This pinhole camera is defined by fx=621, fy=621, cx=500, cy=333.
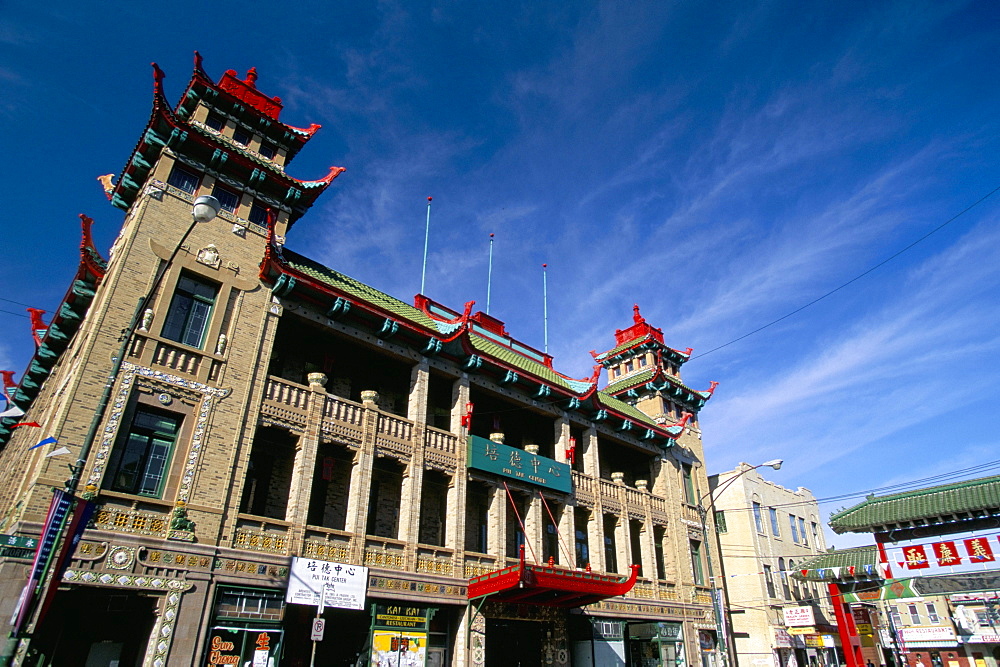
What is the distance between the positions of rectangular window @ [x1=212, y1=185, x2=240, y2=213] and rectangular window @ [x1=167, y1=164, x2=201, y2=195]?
0.70 meters

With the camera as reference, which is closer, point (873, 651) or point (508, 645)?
point (508, 645)

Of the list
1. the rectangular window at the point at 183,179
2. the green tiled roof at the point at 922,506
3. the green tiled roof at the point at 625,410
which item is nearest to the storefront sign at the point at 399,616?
the green tiled roof at the point at 625,410

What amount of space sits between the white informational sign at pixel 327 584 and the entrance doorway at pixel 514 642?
7.40 m

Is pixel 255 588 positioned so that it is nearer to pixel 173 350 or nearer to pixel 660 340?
pixel 173 350

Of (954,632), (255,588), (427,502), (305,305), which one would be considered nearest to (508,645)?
(427,502)

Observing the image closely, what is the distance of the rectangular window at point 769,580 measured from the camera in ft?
142

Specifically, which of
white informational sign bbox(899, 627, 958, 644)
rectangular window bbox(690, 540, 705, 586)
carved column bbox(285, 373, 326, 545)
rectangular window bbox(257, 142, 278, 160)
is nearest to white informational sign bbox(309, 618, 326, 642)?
carved column bbox(285, 373, 326, 545)

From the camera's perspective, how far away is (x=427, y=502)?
84.9 ft

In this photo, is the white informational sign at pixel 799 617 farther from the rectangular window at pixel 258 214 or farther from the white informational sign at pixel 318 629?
the rectangular window at pixel 258 214

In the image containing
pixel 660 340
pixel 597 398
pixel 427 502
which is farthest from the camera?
pixel 660 340

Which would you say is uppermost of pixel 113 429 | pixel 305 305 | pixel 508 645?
pixel 305 305

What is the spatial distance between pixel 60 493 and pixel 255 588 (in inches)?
291

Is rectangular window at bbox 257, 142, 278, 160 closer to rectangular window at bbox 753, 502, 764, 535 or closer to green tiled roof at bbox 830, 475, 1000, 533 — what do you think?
green tiled roof at bbox 830, 475, 1000, 533

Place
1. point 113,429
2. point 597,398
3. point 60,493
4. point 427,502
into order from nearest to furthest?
point 60,493, point 113,429, point 427,502, point 597,398
